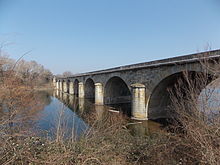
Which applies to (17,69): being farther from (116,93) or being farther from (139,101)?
(116,93)

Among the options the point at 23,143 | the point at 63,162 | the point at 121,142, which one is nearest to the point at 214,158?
the point at 121,142

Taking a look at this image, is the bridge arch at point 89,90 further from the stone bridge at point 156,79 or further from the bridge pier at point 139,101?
the bridge pier at point 139,101

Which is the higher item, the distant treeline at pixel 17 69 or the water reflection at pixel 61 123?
the distant treeline at pixel 17 69

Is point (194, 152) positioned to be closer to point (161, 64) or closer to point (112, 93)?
point (161, 64)

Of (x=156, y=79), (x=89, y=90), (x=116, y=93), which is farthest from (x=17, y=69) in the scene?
(x=89, y=90)

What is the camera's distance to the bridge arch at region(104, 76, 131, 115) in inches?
1019

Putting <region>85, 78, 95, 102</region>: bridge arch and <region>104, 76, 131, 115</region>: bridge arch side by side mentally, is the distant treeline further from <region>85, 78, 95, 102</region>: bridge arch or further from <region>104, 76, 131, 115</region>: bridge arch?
<region>85, 78, 95, 102</region>: bridge arch

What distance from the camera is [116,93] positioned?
2777cm

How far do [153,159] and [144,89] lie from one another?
11.7 metres

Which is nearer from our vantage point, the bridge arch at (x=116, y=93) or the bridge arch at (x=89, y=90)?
the bridge arch at (x=116, y=93)

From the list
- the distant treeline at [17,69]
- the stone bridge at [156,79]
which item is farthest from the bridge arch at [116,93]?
the distant treeline at [17,69]

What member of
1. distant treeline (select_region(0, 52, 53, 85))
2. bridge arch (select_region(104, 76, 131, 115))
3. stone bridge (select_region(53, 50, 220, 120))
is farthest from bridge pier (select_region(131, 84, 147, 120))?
distant treeline (select_region(0, 52, 53, 85))

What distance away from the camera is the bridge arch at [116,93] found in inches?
1019

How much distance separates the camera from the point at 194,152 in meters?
3.95
